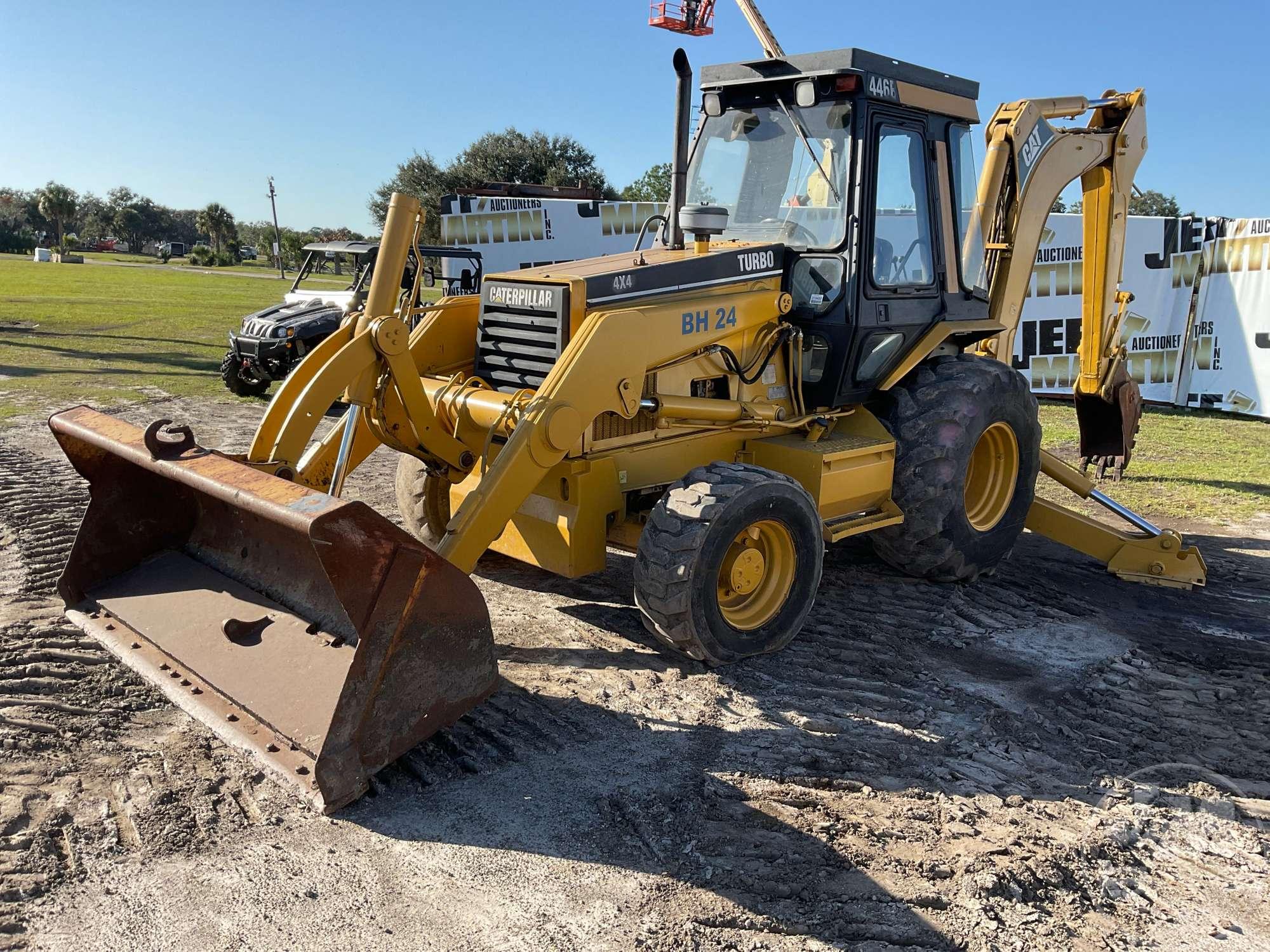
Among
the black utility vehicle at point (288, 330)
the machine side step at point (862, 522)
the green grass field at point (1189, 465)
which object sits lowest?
the green grass field at point (1189, 465)

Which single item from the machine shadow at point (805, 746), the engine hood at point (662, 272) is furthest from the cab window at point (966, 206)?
the machine shadow at point (805, 746)

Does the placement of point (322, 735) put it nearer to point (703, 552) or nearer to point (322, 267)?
point (703, 552)

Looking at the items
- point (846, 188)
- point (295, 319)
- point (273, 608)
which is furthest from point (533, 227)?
point (273, 608)

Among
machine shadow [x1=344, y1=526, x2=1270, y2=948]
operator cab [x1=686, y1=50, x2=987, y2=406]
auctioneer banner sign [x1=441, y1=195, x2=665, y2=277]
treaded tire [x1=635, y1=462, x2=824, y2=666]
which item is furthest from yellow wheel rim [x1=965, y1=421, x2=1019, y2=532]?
auctioneer banner sign [x1=441, y1=195, x2=665, y2=277]

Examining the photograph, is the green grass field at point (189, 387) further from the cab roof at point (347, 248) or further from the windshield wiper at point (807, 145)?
the windshield wiper at point (807, 145)

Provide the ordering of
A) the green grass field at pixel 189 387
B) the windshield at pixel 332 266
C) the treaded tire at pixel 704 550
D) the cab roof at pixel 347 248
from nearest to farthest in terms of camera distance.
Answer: the treaded tire at pixel 704 550, the green grass field at pixel 189 387, the cab roof at pixel 347 248, the windshield at pixel 332 266

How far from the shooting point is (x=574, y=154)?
44.9 m

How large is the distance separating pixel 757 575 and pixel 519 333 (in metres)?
1.80

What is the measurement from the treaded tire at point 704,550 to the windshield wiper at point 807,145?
1.79 meters

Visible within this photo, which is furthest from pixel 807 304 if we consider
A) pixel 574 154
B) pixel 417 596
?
pixel 574 154

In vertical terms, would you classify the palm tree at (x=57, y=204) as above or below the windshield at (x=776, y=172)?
above

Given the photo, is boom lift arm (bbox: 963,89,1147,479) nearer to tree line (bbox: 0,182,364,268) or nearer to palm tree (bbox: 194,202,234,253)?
tree line (bbox: 0,182,364,268)

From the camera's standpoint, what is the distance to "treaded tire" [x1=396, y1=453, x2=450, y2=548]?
6246mm

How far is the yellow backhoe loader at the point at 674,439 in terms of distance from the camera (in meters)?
3.90
